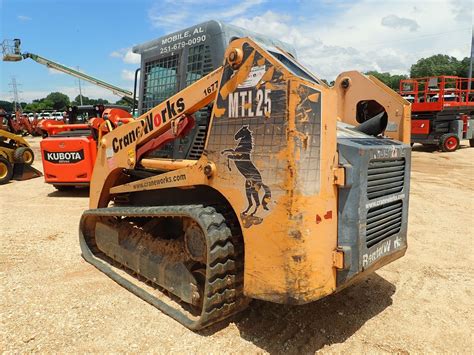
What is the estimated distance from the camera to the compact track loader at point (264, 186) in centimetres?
253

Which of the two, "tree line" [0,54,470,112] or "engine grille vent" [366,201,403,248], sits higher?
"tree line" [0,54,470,112]

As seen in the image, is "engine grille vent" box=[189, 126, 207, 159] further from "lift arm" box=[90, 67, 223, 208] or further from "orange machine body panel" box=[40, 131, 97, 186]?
"orange machine body panel" box=[40, 131, 97, 186]

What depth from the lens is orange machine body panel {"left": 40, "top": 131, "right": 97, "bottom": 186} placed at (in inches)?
339

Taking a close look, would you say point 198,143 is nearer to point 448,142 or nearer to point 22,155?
point 22,155

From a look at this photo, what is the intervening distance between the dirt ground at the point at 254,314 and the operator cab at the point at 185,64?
1494mm

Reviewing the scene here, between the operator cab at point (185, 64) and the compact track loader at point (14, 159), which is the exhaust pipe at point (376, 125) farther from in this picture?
the compact track loader at point (14, 159)

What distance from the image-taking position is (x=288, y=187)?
98.9 inches

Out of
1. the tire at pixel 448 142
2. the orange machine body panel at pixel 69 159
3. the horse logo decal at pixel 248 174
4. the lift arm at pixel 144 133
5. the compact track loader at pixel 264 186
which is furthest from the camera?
the tire at pixel 448 142

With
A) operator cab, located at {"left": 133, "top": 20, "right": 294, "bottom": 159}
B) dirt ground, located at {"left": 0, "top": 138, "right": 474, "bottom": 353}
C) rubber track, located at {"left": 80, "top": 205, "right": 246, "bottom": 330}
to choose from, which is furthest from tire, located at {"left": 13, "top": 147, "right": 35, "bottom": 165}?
rubber track, located at {"left": 80, "top": 205, "right": 246, "bottom": 330}

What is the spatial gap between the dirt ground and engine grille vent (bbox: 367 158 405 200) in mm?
1070

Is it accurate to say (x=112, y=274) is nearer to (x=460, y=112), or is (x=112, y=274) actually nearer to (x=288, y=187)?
(x=288, y=187)

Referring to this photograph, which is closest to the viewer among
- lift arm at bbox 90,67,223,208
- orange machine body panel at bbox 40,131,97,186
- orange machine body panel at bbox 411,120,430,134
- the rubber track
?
the rubber track

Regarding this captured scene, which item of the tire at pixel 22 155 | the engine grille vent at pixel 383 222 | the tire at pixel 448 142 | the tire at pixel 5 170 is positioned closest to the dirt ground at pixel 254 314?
the engine grille vent at pixel 383 222

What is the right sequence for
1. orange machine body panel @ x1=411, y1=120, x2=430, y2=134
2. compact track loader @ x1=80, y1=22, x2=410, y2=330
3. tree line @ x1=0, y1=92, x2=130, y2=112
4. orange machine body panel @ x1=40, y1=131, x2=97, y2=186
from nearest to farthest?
1. compact track loader @ x1=80, y1=22, x2=410, y2=330
2. orange machine body panel @ x1=40, y1=131, x2=97, y2=186
3. orange machine body panel @ x1=411, y1=120, x2=430, y2=134
4. tree line @ x1=0, y1=92, x2=130, y2=112
